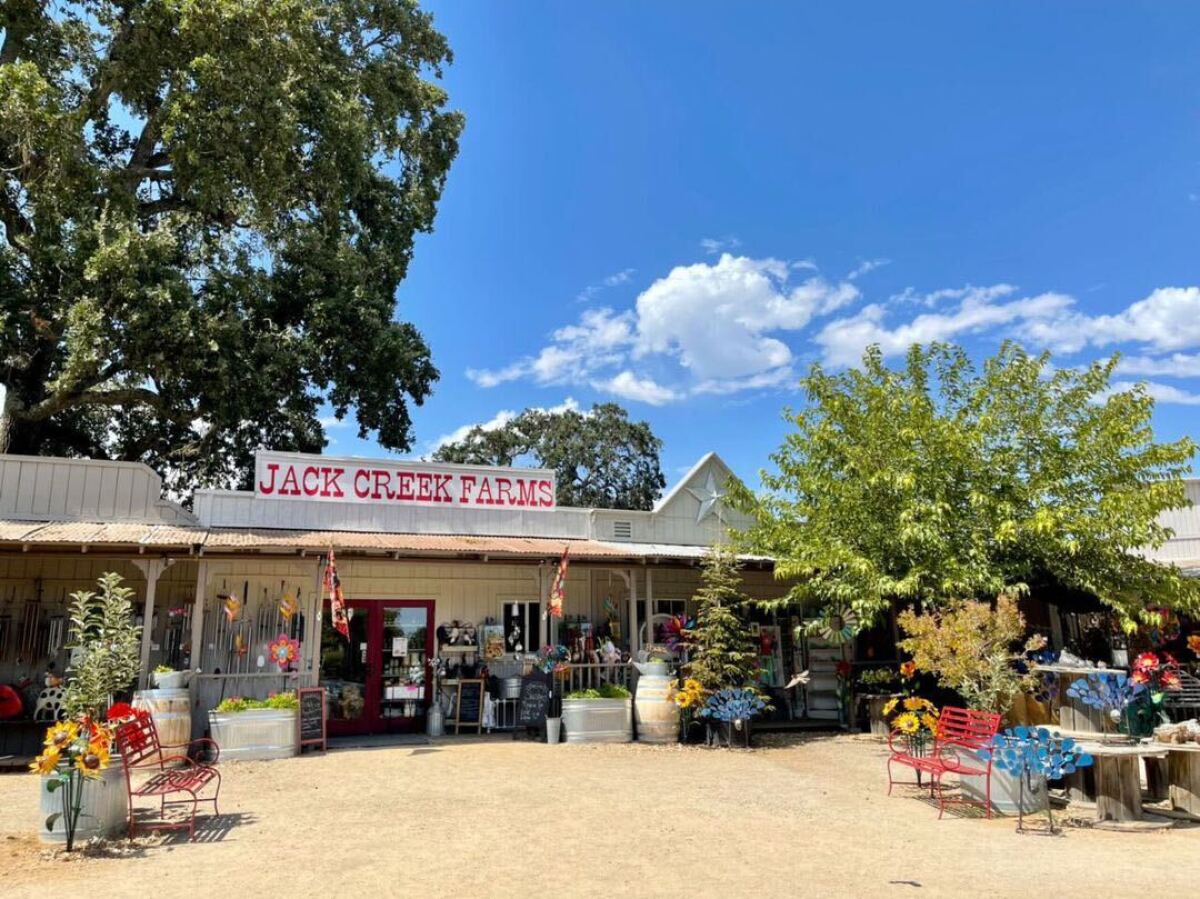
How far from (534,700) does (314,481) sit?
16.6 ft

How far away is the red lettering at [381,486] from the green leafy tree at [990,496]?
660 centimetres

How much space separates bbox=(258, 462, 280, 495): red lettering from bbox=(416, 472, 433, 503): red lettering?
7.51 feet

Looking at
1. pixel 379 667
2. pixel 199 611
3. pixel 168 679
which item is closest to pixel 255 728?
pixel 168 679

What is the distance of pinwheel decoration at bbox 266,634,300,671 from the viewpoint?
11672 mm

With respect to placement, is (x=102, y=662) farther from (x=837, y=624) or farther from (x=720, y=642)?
(x=837, y=624)

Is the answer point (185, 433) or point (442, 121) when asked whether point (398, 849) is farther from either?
point (442, 121)

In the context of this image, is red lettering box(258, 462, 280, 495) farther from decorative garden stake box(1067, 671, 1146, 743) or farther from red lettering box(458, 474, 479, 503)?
decorative garden stake box(1067, 671, 1146, 743)

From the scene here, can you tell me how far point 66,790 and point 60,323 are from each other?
1129 centimetres

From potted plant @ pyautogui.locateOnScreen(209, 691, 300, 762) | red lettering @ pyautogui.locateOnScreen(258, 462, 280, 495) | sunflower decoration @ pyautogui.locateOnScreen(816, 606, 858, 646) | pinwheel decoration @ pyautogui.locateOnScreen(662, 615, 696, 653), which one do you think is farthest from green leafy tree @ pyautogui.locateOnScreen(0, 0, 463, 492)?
sunflower decoration @ pyautogui.locateOnScreen(816, 606, 858, 646)

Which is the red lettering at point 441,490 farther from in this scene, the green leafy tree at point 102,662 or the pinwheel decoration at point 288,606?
the green leafy tree at point 102,662

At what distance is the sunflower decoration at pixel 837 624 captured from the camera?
12.9 meters

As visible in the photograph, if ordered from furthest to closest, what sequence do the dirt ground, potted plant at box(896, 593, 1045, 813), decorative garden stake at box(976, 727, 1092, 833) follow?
potted plant at box(896, 593, 1045, 813) < decorative garden stake at box(976, 727, 1092, 833) < the dirt ground

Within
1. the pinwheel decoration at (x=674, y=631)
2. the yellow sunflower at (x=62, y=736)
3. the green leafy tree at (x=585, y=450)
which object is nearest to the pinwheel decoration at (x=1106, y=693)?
the pinwheel decoration at (x=674, y=631)

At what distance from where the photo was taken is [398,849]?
6.34m
